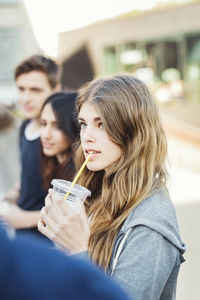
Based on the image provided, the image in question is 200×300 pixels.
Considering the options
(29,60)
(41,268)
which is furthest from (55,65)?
(41,268)

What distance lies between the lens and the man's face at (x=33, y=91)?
2.95 m

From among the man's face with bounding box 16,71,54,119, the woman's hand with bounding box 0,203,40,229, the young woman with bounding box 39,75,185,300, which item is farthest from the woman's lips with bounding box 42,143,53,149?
the young woman with bounding box 39,75,185,300

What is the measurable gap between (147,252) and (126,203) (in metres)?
0.24

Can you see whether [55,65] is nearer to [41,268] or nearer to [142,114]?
[142,114]

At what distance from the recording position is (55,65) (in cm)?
315

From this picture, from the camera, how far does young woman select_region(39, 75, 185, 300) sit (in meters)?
1.35

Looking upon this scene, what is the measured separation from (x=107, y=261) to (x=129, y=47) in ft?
38.6

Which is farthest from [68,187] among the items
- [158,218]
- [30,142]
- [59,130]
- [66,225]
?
[30,142]

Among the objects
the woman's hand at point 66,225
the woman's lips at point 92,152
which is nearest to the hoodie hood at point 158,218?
the woman's hand at point 66,225

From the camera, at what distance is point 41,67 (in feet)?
9.95

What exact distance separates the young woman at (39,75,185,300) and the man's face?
4.00ft

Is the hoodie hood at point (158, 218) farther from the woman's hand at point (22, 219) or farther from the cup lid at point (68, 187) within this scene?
the woman's hand at point (22, 219)

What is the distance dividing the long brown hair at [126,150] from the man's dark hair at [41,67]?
144cm

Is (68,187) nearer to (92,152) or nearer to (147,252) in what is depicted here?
(92,152)
